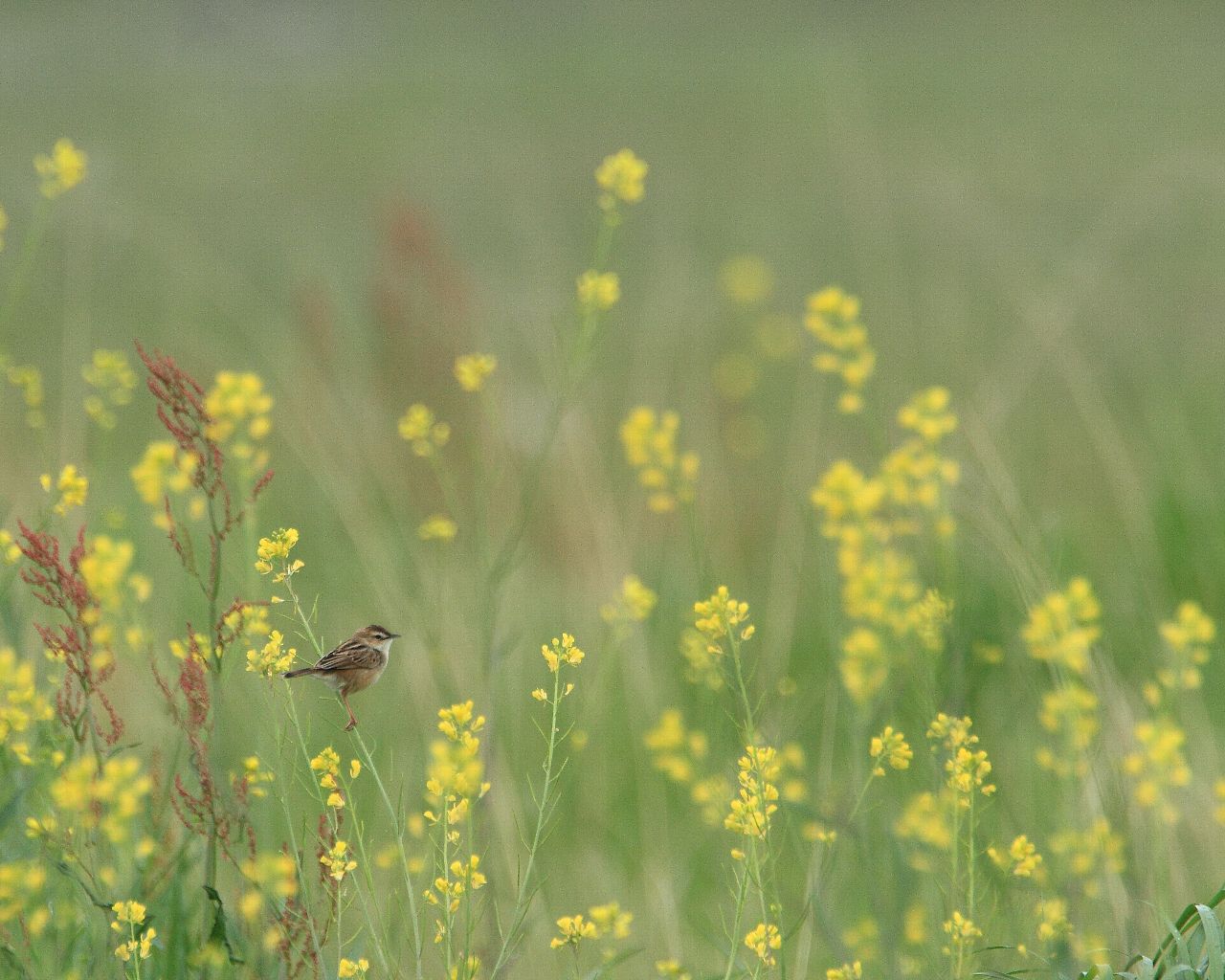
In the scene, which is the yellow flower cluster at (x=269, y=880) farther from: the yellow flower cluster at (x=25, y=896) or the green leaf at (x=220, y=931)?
the yellow flower cluster at (x=25, y=896)

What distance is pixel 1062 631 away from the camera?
2830 millimetres

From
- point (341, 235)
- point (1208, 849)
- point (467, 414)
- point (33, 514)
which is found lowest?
point (1208, 849)

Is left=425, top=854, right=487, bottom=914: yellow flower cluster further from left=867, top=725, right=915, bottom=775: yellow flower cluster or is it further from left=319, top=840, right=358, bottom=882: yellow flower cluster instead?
left=867, top=725, right=915, bottom=775: yellow flower cluster

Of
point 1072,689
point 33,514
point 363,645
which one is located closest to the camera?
point 363,645

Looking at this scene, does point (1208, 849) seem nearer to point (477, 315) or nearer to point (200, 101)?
point (477, 315)

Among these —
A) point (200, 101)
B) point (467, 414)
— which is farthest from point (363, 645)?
point (200, 101)

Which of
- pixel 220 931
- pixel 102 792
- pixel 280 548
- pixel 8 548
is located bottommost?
pixel 220 931

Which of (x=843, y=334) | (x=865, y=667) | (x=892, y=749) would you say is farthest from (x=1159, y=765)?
(x=843, y=334)

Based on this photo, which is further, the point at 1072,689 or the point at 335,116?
the point at 335,116

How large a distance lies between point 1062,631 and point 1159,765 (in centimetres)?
31

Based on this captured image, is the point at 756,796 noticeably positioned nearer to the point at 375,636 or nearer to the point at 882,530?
the point at 375,636

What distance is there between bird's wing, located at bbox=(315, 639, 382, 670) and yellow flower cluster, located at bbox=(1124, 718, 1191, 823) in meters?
1.59

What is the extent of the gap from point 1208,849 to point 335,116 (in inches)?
877

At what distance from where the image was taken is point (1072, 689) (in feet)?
9.05
